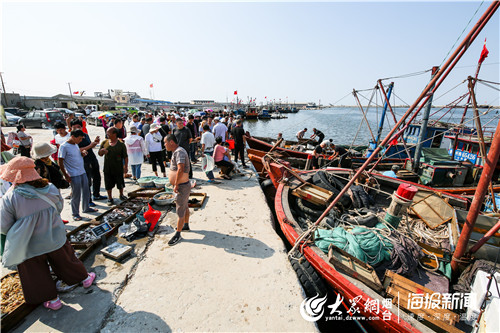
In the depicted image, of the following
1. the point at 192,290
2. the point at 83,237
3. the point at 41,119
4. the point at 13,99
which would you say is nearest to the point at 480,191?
the point at 192,290

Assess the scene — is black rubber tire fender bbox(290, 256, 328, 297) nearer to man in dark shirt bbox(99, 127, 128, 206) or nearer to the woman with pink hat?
the woman with pink hat

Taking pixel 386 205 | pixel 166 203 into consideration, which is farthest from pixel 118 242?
pixel 386 205

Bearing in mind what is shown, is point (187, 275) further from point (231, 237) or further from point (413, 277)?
point (413, 277)

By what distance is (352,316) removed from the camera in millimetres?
3217

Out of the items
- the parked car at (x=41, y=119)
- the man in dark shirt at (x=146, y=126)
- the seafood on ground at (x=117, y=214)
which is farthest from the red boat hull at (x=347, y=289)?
the parked car at (x=41, y=119)

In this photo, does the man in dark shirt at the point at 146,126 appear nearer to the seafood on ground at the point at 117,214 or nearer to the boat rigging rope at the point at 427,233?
the seafood on ground at the point at 117,214

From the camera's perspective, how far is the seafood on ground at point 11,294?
2582 millimetres

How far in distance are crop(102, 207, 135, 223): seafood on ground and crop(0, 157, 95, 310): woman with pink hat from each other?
73.4 inches

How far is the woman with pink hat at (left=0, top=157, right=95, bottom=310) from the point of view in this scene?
7.80 ft

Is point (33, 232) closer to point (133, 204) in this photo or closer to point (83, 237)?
point (83, 237)

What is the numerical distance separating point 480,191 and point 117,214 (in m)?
6.51

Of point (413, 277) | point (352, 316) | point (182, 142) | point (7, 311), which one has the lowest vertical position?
point (352, 316)

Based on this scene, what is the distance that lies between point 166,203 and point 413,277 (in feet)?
16.9

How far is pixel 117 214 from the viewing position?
482 centimetres
